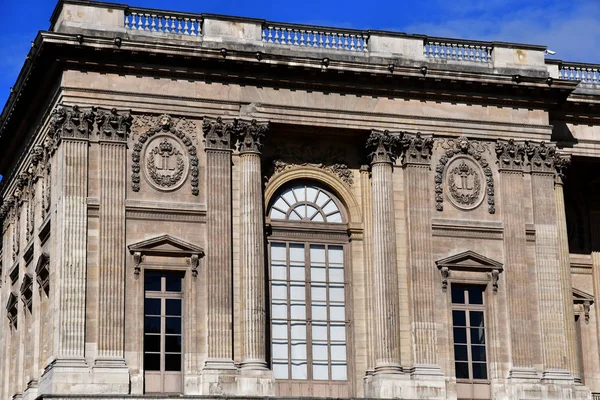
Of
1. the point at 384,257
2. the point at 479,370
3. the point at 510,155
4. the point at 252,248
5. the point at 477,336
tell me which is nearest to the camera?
the point at 252,248

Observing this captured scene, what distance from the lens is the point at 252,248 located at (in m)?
37.0

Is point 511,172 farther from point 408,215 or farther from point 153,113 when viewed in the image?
point 153,113

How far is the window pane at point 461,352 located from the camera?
38.6m

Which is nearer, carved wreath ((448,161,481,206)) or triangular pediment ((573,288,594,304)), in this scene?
carved wreath ((448,161,481,206))

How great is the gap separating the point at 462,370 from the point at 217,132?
31.2 feet

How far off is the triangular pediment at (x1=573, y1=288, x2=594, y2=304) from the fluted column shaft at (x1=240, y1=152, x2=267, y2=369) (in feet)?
37.8

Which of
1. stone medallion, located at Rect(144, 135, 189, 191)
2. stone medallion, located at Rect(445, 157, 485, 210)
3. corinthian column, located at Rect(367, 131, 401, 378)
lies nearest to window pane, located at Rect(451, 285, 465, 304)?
corinthian column, located at Rect(367, 131, 401, 378)

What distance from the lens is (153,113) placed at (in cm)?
3744

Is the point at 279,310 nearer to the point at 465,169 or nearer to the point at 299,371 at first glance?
the point at 299,371

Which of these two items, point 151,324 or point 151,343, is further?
point 151,324

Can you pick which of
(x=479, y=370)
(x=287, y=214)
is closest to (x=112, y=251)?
(x=287, y=214)

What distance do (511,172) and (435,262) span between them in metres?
3.69

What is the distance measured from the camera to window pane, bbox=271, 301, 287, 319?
38.0 m

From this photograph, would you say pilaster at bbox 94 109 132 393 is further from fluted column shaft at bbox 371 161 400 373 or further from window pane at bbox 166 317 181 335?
fluted column shaft at bbox 371 161 400 373
